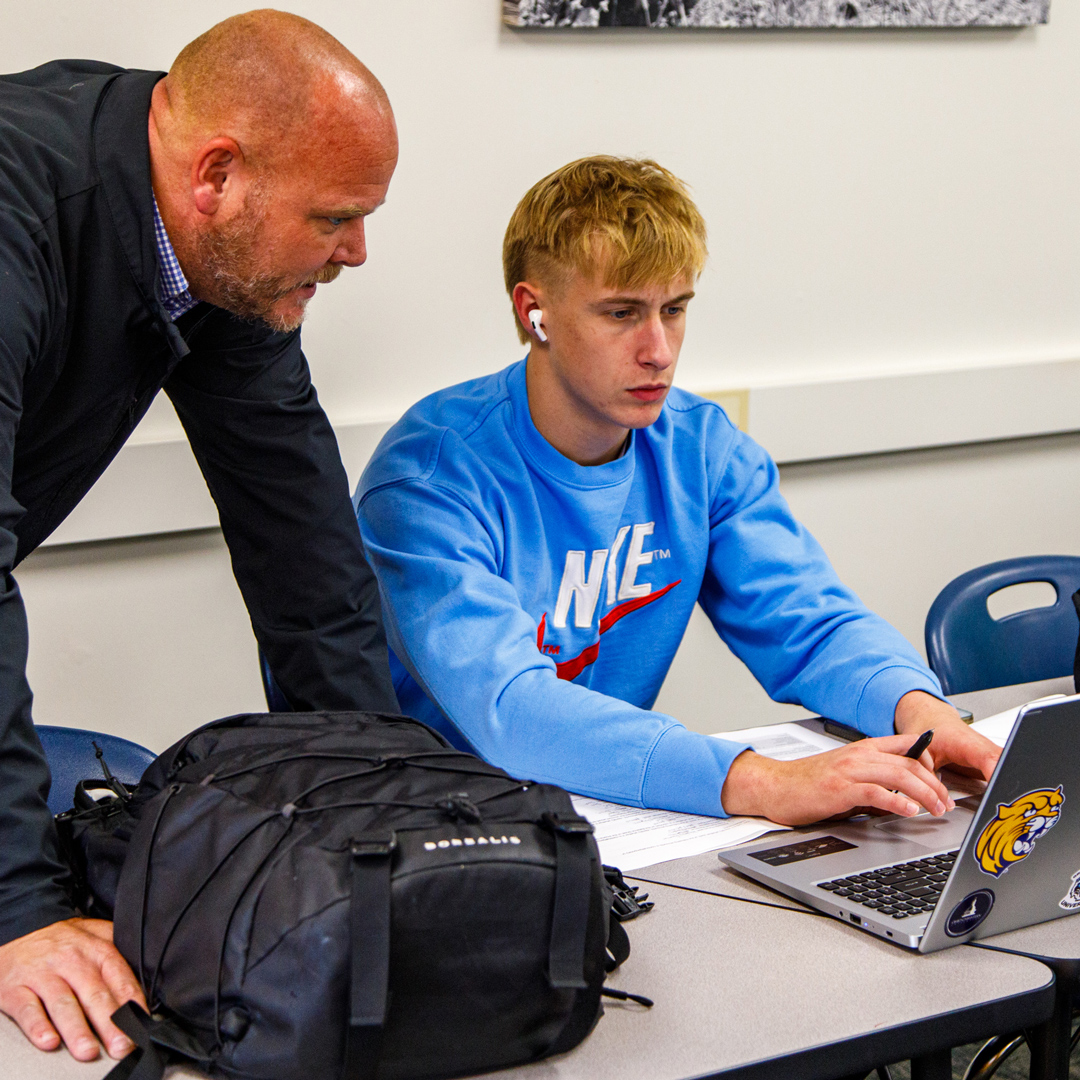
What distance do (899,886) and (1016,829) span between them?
Result: 0.16 m

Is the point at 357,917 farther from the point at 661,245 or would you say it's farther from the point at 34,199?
the point at 661,245

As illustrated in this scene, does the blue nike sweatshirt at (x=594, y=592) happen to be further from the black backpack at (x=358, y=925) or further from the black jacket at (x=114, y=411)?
the black backpack at (x=358, y=925)

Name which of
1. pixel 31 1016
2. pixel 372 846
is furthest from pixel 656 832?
pixel 31 1016

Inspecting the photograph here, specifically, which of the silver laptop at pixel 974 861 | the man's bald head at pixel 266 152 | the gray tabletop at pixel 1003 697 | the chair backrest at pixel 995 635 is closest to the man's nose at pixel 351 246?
the man's bald head at pixel 266 152

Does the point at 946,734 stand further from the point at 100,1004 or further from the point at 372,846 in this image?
the point at 100,1004

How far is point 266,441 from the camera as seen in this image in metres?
1.51

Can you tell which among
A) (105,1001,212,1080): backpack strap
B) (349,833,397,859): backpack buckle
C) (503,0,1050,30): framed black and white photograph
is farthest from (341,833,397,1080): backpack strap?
(503,0,1050,30): framed black and white photograph

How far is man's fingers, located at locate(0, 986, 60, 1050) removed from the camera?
2.92ft

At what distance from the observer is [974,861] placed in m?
0.99

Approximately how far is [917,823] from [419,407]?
814 millimetres

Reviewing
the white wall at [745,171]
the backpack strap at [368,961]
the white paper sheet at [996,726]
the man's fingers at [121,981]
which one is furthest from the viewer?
the white wall at [745,171]

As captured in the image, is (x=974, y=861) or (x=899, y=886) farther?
(x=899, y=886)

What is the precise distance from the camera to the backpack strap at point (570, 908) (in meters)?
0.86

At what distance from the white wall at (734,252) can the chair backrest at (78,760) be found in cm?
70
